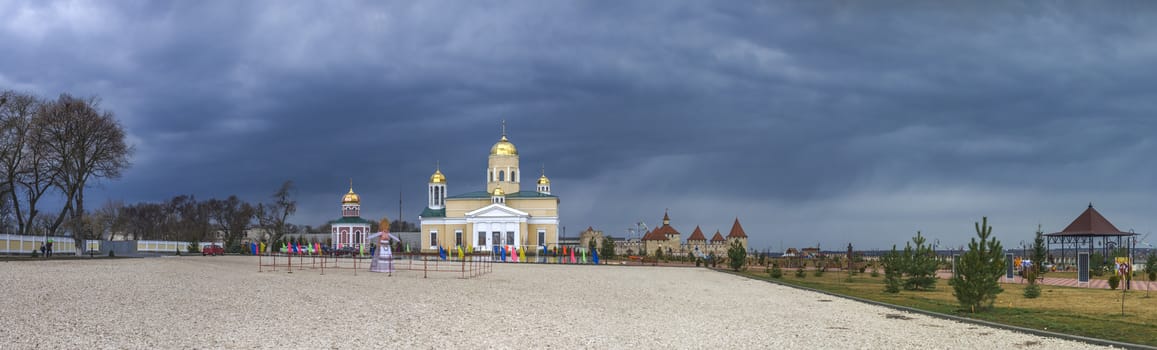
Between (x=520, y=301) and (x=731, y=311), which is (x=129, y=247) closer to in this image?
(x=520, y=301)

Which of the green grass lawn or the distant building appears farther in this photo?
the distant building

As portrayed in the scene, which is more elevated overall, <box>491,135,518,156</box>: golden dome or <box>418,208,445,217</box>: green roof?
<box>491,135,518,156</box>: golden dome

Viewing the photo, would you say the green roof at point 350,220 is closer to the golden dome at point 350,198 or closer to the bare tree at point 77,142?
the golden dome at point 350,198

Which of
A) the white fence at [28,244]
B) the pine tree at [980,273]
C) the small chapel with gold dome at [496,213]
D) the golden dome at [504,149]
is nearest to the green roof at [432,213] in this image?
the small chapel with gold dome at [496,213]

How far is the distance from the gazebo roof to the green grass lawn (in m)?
18.9

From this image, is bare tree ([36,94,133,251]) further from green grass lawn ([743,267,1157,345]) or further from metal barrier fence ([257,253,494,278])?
green grass lawn ([743,267,1157,345])

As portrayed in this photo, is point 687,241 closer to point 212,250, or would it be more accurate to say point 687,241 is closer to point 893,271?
point 212,250

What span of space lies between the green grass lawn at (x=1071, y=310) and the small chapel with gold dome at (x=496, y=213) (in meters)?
55.6

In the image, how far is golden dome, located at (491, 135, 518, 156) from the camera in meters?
94.5

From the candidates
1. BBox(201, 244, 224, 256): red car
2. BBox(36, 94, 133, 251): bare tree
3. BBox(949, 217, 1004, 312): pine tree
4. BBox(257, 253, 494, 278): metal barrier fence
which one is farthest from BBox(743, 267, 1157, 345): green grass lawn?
BBox(201, 244, 224, 256): red car

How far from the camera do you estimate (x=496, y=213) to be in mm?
83438

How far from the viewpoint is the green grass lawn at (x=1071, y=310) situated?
16.3 meters

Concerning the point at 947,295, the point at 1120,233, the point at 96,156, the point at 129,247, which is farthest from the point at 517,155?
A: the point at 947,295

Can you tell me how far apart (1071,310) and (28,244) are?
5364 cm
